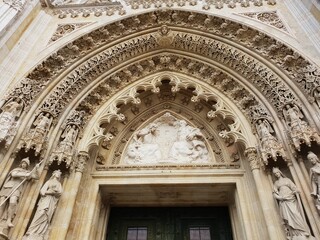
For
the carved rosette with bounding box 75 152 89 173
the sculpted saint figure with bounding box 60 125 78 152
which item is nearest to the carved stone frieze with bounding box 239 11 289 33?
the sculpted saint figure with bounding box 60 125 78 152

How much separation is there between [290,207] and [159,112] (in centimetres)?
381

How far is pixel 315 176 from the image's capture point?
3.92m

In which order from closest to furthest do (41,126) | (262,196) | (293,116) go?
1. (262,196)
2. (293,116)
3. (41,126)

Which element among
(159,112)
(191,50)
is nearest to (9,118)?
(159,112)

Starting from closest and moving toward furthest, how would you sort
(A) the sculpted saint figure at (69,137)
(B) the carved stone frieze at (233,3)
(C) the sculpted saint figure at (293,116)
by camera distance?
1. (C) the sculpted saint figure at (293,116)
2. (A) the sculpted saint figure at (69,137)
3. (B) the carved stone frieze at (233,3)

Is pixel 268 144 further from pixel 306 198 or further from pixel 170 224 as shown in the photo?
pixel 170 224

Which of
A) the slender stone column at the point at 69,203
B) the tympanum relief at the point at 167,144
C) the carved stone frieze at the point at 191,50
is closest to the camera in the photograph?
the slender stone column at the point at 69,203

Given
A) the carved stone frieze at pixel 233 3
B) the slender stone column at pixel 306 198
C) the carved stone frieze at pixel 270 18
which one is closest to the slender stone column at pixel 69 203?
the slender stone column at pixel 306 198

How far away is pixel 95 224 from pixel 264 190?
298 centimetres

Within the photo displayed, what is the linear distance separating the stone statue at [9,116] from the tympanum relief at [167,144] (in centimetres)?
231

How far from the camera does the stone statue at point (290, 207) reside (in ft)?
12.1

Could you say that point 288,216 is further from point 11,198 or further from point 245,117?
point 11,198

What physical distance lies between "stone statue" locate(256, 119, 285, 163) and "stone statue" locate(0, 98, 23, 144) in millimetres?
4135

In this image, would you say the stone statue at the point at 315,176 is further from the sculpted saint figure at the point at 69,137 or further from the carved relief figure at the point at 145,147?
the sculpted saint figure at the point at 69,137
